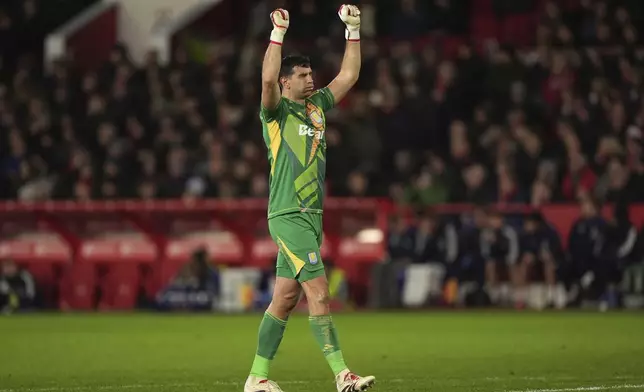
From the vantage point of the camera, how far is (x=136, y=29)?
30.7m

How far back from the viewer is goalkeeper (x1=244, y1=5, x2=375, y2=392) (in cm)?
929

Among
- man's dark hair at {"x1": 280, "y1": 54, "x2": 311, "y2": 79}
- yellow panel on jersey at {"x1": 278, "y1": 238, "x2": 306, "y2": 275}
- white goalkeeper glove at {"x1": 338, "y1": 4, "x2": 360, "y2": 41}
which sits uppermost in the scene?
white goalkeeper glove at {"x1": 338, "y1": 4, "x2": 360, "y2": 41}

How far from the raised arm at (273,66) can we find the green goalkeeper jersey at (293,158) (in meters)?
0.16

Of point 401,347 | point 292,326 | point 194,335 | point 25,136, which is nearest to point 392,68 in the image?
point 25,136

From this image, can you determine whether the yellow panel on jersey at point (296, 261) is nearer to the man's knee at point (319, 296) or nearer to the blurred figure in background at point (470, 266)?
the man's knee at point (319, 296)

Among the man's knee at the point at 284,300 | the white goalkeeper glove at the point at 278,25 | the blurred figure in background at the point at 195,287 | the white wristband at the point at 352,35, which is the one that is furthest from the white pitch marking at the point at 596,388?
the blurred figure in background at the point at 195,287

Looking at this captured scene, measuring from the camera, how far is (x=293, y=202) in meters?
9.44

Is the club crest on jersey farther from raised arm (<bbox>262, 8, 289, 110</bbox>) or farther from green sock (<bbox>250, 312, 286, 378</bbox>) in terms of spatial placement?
green sock (<bbox>250, 312, 286, 378</bbox>)

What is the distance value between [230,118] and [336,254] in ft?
15.6

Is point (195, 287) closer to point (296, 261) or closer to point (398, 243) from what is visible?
point (398, 243)

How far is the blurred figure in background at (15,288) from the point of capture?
74.3 feet

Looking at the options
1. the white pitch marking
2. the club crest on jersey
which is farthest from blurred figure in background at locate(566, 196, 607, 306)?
the club crest on jersey

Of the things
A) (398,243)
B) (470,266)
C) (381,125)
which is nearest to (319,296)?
(470,266)

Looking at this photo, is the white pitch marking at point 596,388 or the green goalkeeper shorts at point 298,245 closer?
the green goalkeeper shorts at point 298,245
